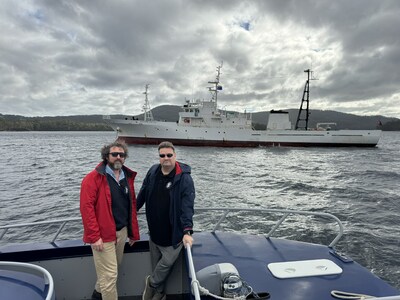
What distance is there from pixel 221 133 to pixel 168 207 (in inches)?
1838

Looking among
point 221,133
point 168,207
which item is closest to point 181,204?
point 168,207

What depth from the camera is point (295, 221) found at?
10102 mm

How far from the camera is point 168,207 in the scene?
322cm

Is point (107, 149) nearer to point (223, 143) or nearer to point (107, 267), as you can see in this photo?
point (107, 267)

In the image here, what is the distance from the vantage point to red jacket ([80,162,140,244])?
3.01m

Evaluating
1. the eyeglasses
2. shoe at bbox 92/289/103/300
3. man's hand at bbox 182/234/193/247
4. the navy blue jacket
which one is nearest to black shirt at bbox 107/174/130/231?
the eyeglasses

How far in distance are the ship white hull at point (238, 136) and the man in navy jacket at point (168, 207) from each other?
46.0m

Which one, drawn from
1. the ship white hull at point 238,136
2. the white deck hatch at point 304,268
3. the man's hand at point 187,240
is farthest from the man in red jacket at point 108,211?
the ship white hull at point 238,136

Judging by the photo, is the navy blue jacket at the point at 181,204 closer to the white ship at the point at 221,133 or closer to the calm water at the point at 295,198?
the calm water at the point at 295,198

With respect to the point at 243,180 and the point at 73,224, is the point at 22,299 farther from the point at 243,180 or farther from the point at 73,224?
the point at 243,180

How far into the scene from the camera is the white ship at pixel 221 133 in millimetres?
49656

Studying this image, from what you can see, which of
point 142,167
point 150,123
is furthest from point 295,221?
point 150,123

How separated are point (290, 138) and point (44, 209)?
44.7 meters

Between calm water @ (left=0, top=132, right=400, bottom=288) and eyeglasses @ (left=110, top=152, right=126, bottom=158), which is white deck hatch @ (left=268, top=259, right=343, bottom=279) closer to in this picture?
eyeglasses @ (left=110, top=152, right=126, bottom=158)
